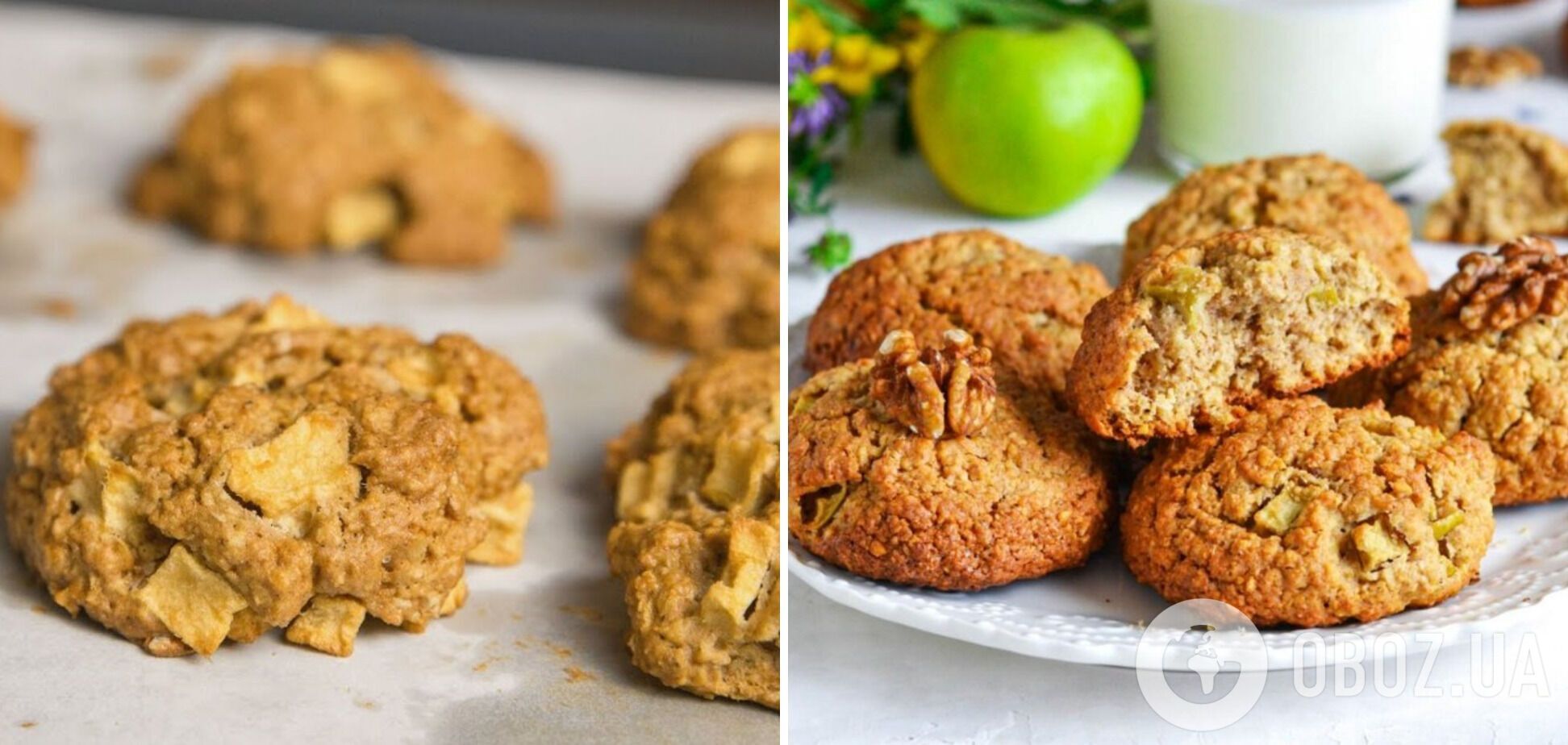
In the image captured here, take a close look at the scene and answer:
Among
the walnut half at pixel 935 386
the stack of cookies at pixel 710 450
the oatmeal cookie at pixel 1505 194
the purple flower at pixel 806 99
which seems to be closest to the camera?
the walnut half at pixel 935 386

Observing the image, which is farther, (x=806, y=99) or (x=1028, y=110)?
(x=806, y=99)

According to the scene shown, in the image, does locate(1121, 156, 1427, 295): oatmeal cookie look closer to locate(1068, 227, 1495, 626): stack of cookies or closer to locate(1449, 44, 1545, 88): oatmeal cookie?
locate(1068, 227, 1495, 626): stack of cookies

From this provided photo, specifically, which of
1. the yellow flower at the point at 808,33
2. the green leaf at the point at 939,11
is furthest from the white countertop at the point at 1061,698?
the yellow flower at the point at 808,33

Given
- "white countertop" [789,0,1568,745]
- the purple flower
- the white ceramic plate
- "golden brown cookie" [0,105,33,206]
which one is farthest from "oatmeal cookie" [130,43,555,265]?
the white ceramic plate

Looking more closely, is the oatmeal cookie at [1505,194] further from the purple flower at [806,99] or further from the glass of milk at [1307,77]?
the purple flower at [806,99]

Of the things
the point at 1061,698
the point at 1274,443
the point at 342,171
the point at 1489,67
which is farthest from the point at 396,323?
the point at 1489,67

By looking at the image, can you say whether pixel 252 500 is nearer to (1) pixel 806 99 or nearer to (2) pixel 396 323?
(2) pixel 396 323
